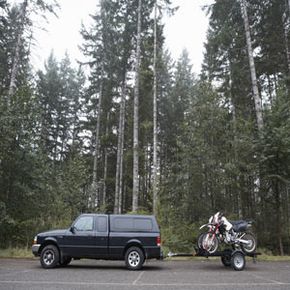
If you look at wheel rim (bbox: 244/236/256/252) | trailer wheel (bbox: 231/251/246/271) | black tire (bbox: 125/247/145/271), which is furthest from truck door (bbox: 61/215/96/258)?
wheel rim (bbox: 244/236/256/252)

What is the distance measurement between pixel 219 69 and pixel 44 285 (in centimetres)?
2231

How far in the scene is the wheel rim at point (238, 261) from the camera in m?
12.1

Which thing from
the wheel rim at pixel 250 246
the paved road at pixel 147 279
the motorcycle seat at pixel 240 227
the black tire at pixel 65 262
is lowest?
the paved road at pixel 147 279

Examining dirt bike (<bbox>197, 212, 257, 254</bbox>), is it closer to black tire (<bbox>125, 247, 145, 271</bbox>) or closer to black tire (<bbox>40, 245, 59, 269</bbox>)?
black tire (<bbox>125, 247, 145, 271</bbox>)

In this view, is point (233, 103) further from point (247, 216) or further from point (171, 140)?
point (171, 140)

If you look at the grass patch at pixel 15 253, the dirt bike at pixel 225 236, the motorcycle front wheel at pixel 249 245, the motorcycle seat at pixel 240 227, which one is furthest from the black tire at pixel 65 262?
the motorcycle front wheel at pixel 249 245

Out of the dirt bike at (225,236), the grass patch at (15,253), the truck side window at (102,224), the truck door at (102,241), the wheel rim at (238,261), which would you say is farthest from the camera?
the grass patch at (15,253)

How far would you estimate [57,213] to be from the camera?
1972cm

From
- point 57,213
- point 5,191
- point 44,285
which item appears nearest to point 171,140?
point 57,213

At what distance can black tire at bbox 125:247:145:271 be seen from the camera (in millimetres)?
12047

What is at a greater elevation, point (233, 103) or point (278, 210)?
point (233, 103)

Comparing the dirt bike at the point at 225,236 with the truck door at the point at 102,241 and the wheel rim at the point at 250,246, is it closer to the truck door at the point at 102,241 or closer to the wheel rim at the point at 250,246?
the wheel rim at the point at 250,246

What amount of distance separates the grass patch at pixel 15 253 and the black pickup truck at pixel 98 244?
12.4ft

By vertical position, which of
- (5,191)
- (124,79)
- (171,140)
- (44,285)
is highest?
(124,79)
